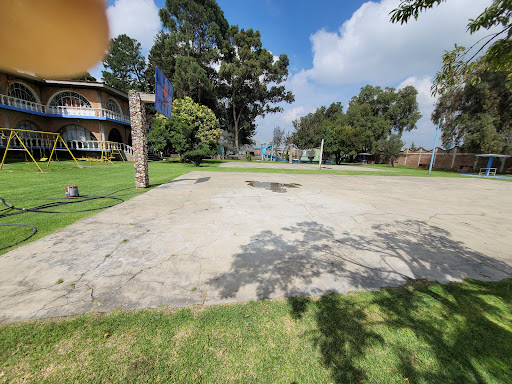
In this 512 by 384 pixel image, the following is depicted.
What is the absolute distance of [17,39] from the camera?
1.31 metres

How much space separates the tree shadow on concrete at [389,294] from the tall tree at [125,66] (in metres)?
45.6

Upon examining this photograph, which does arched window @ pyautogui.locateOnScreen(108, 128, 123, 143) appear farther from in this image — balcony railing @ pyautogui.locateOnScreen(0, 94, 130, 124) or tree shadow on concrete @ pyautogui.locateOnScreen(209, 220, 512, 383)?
tree shadow on concrete @ pyautogui.locateOnScreen(209, 220, 512, 383)

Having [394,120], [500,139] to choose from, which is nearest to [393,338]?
[500,139]

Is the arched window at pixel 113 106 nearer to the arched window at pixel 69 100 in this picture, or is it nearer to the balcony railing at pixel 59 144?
the arched window at pixel 69 100

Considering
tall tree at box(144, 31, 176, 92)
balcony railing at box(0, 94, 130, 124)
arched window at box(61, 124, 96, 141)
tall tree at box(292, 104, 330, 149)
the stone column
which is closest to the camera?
the stone column

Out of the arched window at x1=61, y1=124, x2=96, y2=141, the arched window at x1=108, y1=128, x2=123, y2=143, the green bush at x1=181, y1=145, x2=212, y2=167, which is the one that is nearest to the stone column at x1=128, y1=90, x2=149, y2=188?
the green bush at x1=181, y1=145, x2=212, y2=167

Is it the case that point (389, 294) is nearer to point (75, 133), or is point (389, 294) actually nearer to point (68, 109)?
point (68, 109)

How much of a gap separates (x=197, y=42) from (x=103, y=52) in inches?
1518

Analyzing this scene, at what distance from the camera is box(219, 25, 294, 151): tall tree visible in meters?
31.6

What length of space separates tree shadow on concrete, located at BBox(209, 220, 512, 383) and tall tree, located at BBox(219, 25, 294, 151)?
3331 cm

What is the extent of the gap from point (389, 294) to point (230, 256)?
2.25 m

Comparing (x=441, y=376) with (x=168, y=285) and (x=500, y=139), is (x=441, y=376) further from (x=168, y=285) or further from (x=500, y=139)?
(x=500, y=139)

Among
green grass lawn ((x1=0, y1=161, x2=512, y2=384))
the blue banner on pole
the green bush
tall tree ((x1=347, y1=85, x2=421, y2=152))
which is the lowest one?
green grass lawn ((x1=0, y1=161, x2=512, y2=384))

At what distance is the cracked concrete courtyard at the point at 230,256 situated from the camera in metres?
2.48
